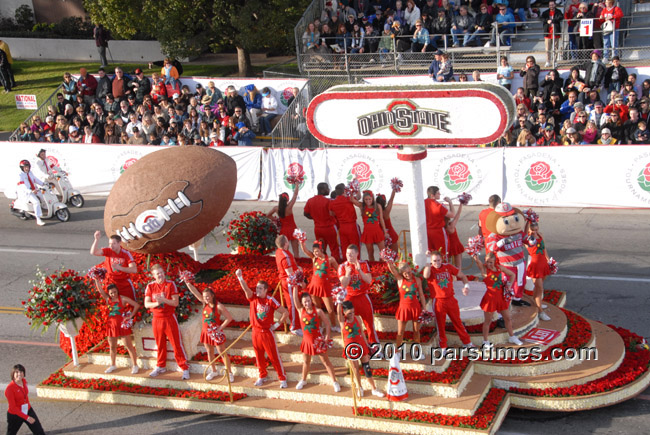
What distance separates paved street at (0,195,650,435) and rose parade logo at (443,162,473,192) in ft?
2.23

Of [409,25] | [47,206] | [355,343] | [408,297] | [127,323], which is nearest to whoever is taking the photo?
[355,343]

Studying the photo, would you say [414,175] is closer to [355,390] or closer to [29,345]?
[355,390]

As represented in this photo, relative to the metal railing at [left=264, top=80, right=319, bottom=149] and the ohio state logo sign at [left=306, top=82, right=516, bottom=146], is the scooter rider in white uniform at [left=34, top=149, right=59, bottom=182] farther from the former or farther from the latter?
the ohio state logo sign at [left=306, top=82, right=516, bottom=146]

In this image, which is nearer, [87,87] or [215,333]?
[215,333]

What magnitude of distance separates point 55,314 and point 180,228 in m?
2.49

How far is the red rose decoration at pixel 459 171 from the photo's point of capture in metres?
20.5

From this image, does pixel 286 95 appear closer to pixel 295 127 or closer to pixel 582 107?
pixel 295 127

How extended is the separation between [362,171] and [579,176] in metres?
5.63

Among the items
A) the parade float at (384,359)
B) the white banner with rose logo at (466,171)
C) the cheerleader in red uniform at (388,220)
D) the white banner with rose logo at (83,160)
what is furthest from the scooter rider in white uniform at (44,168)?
the cheerleader in red uniform at (388,220)

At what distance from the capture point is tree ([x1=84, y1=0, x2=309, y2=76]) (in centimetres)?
2794

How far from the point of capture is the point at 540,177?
1994 centimetres

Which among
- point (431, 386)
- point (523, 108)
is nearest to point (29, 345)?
point (431, 386)

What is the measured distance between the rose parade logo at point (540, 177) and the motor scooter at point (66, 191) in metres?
12.9

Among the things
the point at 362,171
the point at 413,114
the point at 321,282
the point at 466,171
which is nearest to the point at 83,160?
the point at 362,171
